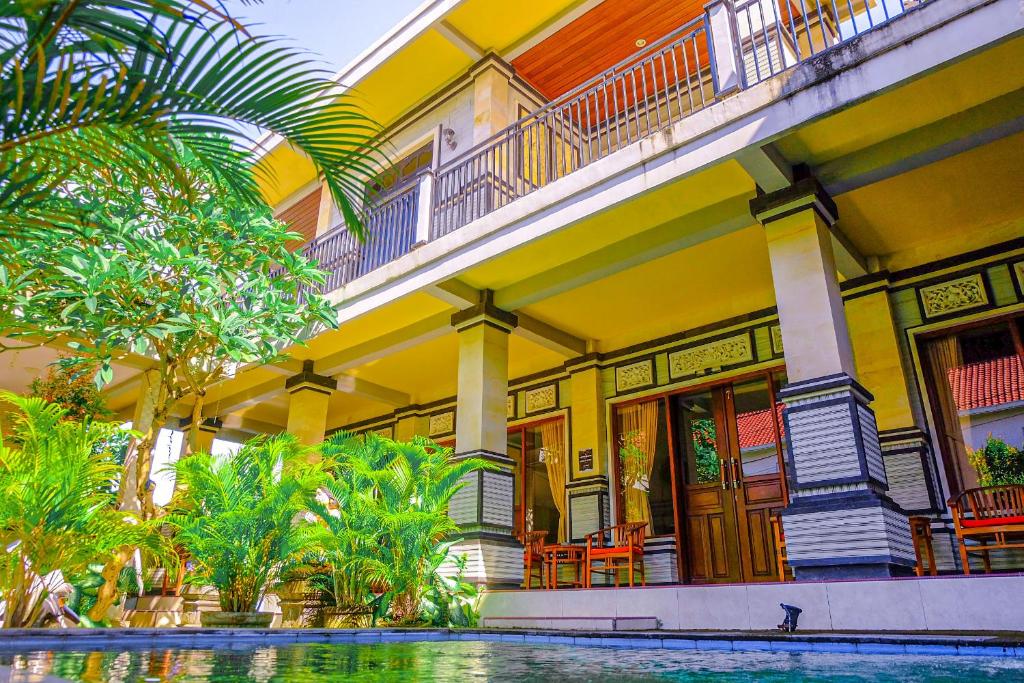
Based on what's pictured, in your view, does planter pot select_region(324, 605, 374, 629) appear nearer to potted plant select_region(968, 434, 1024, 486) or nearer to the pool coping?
the pool coping

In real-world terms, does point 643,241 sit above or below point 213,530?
above

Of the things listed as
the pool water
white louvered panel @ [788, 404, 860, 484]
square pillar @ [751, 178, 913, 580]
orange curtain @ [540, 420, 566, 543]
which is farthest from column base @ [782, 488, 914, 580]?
orange curtain @ [540, 420, 566, 543]

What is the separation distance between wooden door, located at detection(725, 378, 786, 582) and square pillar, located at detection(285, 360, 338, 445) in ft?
18.6

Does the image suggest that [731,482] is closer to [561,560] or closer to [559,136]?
[561,560]

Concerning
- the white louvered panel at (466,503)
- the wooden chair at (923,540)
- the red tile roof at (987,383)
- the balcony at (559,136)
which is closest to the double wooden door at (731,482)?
the wooden chair at (923,540)

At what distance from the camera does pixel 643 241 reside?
659 cm

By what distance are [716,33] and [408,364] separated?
6.45 m

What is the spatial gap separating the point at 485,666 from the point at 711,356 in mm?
6328

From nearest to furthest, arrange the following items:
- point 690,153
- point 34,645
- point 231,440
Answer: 1. point 34,645
2. point 690,153
3. point 231,440

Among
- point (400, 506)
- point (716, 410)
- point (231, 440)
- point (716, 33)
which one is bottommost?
point (400, 506)

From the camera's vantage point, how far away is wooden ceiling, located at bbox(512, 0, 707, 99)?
8.37 meters

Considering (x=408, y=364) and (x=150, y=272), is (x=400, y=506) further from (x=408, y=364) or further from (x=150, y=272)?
(x=408, y=364)

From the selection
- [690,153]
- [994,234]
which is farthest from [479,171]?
[994,234]

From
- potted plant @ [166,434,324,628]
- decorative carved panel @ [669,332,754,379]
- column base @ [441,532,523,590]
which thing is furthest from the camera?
decorative carved panel @ [669,332,754,379]
